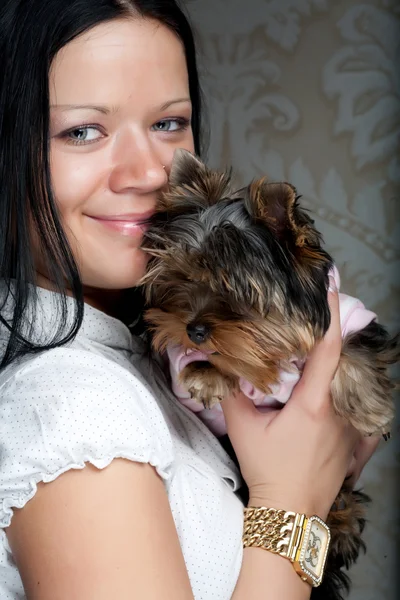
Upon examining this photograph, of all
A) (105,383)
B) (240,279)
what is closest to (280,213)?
(240,279)

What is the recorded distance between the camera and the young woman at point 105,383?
1.29 meters

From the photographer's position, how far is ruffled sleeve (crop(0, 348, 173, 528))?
130 cm

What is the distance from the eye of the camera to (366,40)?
300 centimetres

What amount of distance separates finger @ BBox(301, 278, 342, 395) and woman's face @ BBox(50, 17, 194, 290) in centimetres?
40

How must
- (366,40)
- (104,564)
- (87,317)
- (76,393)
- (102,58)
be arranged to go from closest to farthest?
(104,564)
(76,393)
(102,58)
(87,317)
(366,40)

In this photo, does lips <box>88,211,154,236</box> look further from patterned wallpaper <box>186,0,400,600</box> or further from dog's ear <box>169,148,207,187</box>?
patterned wallpaper <box>186,0,400,600</box>

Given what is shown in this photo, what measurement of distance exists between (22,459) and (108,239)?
1.70 feet

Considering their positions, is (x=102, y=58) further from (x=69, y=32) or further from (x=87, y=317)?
(x=87, y=317)

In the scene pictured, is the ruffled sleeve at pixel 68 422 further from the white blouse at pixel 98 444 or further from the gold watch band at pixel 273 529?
the gold watch band at pixel 273 529

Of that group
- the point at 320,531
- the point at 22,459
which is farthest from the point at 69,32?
the point at 320,531

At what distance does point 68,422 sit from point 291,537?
1.70 ft

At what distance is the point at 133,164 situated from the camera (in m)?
1.64

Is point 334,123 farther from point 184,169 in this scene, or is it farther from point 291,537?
point 291,537

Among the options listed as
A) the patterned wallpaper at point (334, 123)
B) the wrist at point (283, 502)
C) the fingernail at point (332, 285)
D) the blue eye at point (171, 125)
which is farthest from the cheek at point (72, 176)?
the patterned wallpaper at point (334, 123)
